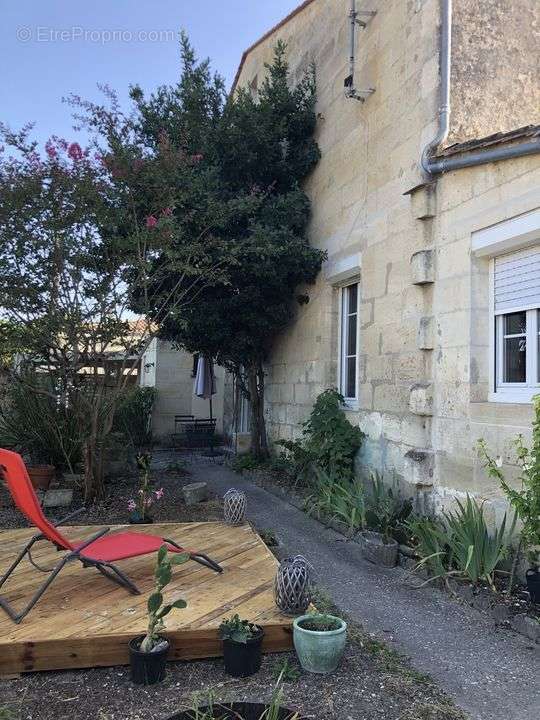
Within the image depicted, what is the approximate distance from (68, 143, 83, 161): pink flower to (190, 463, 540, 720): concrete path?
467 centimetres

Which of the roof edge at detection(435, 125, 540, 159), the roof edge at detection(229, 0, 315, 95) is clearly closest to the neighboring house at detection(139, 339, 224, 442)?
the roof edge at detection(229, 0, 315, 95)

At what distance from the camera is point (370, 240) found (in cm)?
678

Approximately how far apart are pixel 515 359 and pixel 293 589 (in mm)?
2888

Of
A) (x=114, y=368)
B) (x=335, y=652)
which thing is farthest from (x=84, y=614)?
(x=114, y=368)

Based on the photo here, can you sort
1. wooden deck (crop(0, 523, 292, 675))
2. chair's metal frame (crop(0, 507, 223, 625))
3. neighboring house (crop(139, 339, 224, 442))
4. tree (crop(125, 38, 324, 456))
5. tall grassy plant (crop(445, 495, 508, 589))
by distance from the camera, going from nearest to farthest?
wooden deck (crop(0, 523, 292, 675)) → chair's metal frame (crop(0, 507, 223, 625)) → tall grassy plant (crop(445, 495, 508, 589)) → tree (crop(125, 38, 324, 456)) → neighboring house (crop(139, 339, 224, 442))

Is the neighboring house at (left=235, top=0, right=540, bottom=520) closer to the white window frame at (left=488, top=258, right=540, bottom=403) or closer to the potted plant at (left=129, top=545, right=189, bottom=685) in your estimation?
the white window frame at (left=488, top=258, right=540, bottom=403)

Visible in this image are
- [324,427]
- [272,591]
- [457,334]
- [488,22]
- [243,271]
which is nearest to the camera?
[272,591]

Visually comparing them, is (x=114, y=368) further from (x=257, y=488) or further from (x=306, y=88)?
(x=306, y=88)

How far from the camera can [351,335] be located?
7766 mm

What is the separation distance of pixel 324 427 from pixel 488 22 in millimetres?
4811

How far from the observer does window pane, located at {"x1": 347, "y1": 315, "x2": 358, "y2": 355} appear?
7.70 m

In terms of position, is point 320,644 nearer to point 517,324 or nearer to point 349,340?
point 517,324

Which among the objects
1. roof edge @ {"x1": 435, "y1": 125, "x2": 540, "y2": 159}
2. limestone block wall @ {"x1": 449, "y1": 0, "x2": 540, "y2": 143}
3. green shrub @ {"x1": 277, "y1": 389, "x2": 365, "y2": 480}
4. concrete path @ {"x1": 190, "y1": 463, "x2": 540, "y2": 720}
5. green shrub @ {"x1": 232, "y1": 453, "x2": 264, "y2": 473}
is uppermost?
limestone block wall @ {"x1": 449, "y1": 0, "x2": 540, "y2": 143}

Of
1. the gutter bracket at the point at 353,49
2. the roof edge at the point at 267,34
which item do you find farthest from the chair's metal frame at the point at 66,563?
the roof edge at the point at 267,34
